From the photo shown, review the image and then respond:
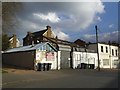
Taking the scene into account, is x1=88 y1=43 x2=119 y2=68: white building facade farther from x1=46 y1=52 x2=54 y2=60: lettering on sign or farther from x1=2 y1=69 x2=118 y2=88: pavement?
x1=2 y1=69 x2=118 y2=88: pavement

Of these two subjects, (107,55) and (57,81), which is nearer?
(57,81)

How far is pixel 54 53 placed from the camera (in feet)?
74.0

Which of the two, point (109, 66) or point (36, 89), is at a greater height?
point (36, 89)

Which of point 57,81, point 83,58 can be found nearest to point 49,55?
point 83,58

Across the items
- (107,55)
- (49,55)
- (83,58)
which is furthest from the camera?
(107,55)

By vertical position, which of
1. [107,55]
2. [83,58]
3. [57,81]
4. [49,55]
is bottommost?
[57,81]

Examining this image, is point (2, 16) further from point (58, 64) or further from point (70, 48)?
point (70, 48)

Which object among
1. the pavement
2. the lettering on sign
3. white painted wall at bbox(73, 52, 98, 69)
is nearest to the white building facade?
white painted wall at bbox(73, 52, 98, 69)

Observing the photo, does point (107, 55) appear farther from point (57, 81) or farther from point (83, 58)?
point (57, 81)

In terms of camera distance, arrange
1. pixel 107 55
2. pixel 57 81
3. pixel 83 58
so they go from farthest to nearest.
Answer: pixel 107 55 < pixel 83 58 < pixel 57 81

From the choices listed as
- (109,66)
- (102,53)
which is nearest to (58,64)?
(102,53)

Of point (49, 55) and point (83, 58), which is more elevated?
point (49, 55)

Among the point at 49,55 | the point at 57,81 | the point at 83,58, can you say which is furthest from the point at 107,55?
the point at 57,81

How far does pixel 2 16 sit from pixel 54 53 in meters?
10.7
